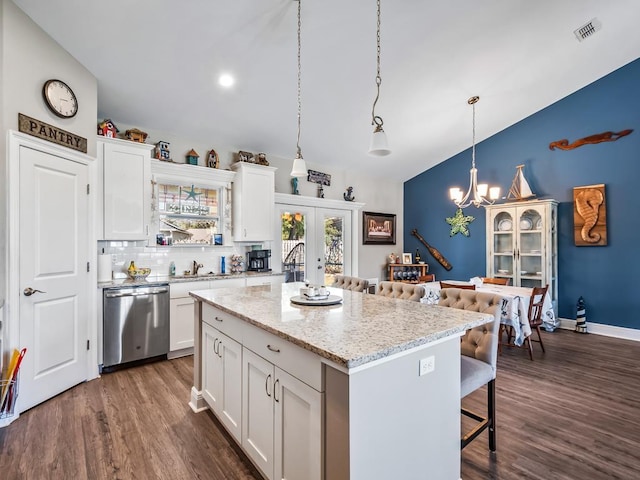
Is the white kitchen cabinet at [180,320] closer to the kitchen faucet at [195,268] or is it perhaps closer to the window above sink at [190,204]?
the kitchen faucet at [195,268]

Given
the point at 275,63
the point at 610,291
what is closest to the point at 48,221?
the point at 275,63

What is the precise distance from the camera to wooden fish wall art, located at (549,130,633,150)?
4.61 m

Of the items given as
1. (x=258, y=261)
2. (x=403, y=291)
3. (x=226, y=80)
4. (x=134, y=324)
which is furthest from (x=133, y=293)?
(x=403, y=291)

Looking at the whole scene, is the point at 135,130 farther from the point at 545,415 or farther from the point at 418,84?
the point at 545,415

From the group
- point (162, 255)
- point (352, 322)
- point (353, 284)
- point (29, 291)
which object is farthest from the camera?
point (162, 255)

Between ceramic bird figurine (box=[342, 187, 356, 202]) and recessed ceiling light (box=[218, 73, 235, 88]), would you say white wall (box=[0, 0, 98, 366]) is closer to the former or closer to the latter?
recessed ceiling light (box=[218, 73, 235, 88])

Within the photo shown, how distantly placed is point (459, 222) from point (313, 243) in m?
2.76

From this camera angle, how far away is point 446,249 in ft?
21.2

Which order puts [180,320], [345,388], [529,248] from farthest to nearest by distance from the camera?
[529,248], [180,320], [345,388]

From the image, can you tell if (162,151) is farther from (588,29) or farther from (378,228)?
(588,29)

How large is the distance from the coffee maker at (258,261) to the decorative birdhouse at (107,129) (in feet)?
7.30

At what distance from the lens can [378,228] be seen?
6.76 m

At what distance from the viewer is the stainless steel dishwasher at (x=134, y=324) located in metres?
3.36

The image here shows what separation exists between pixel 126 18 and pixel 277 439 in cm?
325
